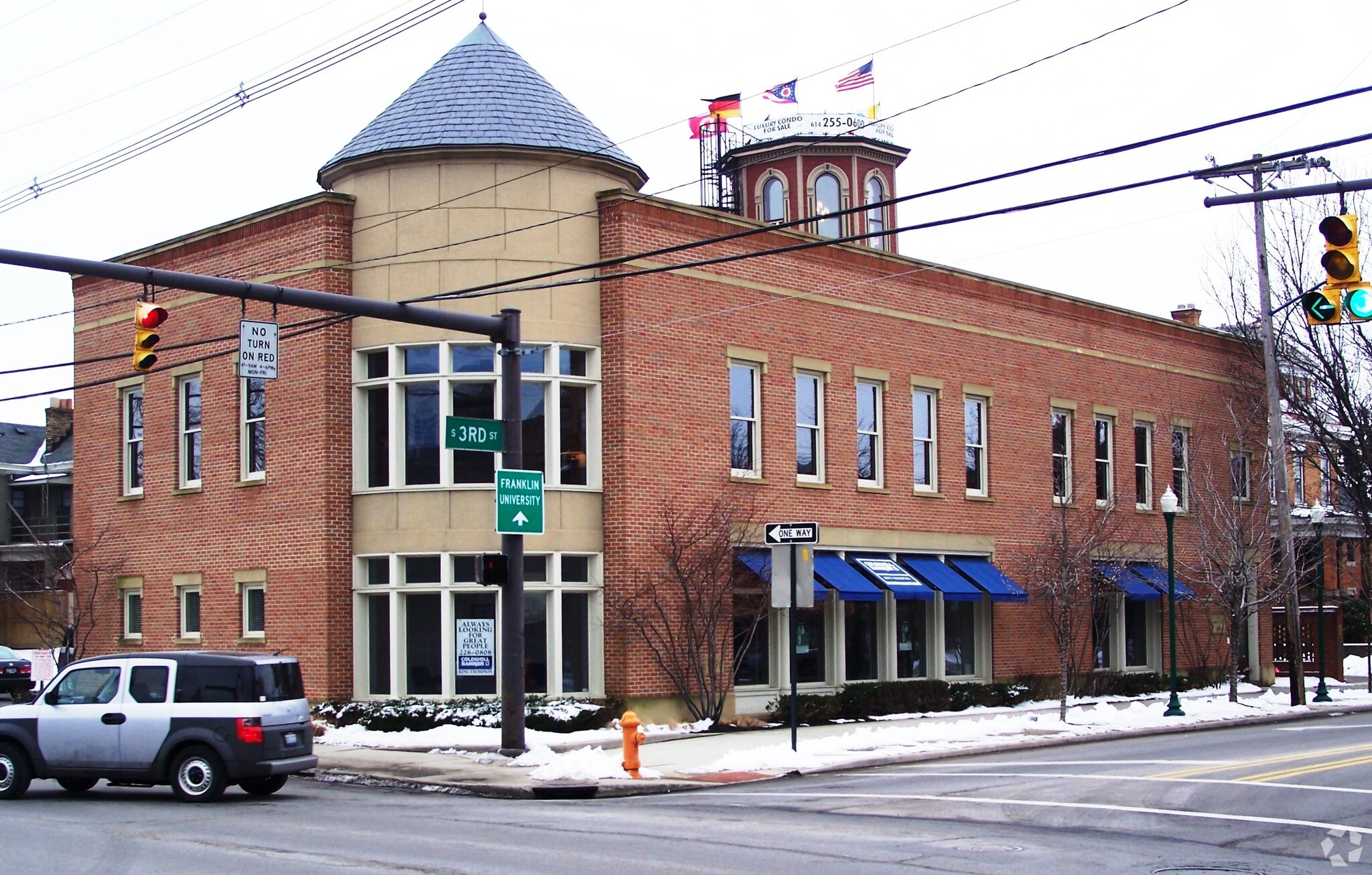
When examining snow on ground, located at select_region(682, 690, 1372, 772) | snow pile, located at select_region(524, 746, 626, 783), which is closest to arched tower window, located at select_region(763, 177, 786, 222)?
snow on ground, located at select_region(682, 690, 1372, 772)

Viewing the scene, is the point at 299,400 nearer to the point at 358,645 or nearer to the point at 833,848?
the point at 358,645

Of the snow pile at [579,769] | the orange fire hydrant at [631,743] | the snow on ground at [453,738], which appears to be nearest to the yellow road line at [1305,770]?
the orange fire hydrant at [631,743]

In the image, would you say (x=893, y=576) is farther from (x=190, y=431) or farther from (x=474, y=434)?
(x=190, y=431)

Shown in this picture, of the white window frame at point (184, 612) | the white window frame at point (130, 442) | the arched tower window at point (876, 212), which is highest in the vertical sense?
the arched tower window at point (876, 212)

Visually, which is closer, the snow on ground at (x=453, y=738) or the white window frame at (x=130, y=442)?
the snow on ground at (x=453, y=738)

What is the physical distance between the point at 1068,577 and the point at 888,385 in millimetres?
5475

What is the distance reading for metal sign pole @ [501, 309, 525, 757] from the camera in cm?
2066

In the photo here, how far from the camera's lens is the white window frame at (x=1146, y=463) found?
35938mm

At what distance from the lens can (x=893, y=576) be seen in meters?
28.6

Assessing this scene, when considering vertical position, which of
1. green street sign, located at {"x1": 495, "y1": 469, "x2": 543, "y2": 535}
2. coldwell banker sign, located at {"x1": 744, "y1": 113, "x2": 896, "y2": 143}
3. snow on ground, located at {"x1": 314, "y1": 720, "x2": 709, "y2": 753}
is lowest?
snow on ground, located at {"x1": 314, "y1": 720, "x2": 709, "y2": 753}

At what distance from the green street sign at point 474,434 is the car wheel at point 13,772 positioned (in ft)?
20.1

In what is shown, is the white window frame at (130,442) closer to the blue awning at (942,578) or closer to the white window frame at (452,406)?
the white window frame at (452,406)

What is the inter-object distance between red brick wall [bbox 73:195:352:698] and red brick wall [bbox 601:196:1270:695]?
4.57m

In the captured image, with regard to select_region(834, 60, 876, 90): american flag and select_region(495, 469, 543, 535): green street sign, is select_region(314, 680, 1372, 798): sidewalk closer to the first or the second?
select_region(495, 469, 543, 535): green street sign
